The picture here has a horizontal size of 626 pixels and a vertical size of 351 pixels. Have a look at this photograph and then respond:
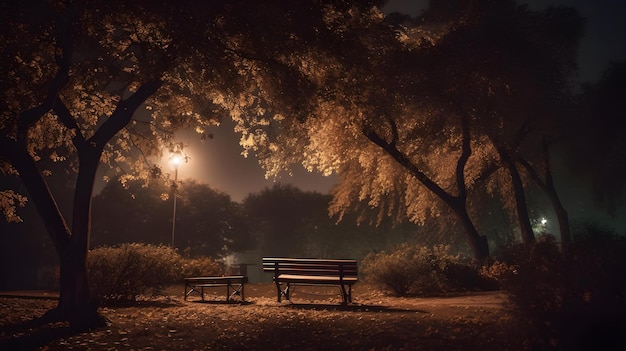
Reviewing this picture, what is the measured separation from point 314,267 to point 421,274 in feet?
14.7

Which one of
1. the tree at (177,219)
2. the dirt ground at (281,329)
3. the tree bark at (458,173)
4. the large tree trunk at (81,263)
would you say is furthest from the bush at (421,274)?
the tree at (177,219)

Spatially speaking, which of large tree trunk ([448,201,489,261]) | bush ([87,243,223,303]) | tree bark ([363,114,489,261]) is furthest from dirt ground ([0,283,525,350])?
large tree trunk ([448,201,489,261])

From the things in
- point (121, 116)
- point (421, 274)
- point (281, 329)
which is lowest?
point (281, 329)

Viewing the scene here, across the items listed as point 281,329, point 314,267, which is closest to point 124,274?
point 314,267

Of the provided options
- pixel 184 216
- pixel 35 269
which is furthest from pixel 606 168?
pixel 35 269

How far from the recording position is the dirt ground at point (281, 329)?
668 centimetres

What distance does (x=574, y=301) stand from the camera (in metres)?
5.48

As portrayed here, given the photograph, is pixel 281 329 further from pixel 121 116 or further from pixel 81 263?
pixel 121 116

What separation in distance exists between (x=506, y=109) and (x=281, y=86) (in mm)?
10620

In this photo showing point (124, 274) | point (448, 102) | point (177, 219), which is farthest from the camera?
point (177, 219)

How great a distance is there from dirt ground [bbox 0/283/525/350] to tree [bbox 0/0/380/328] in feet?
3.27

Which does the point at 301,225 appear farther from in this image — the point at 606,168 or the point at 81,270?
the point at 81,270

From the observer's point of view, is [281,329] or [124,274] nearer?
[281,329]

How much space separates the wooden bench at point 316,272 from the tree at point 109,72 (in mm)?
4139
